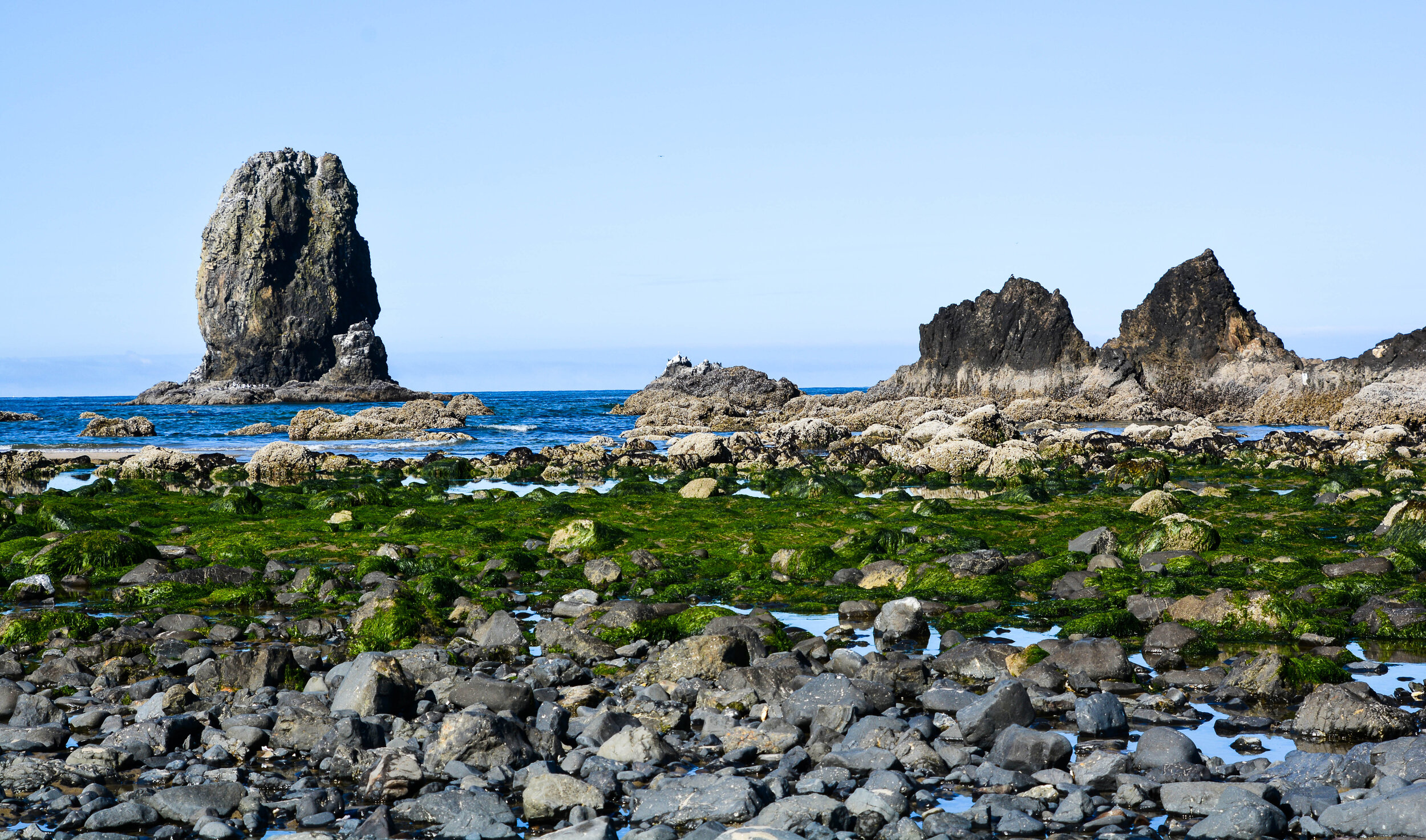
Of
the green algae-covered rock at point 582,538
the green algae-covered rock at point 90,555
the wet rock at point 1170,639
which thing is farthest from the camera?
the green algae-covered rock at point 582,538

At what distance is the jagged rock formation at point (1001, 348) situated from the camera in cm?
6694

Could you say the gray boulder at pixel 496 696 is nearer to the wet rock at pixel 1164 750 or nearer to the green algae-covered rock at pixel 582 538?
the wet rock at pixel 1164 750

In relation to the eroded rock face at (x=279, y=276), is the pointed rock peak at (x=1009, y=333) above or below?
below

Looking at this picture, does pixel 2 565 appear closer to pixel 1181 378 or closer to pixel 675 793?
pixel 675 793

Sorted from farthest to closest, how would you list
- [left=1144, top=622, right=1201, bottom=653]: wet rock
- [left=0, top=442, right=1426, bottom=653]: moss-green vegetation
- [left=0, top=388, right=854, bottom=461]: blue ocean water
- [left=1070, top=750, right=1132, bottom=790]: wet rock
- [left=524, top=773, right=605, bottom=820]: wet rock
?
1. [left=0, top=388, right=854, bottom=461]: blue ocean water
2. [left=0, top=442, right=1426, bottom=653]: moss-green vegetation
3. [left=1144, top=622, right=1201, bottom=653]: wet rock
4. [left=1070, top=750, right=1132, bottom=790]: wet rock
5. [left=524, top=773, right=605, bottom=820]: wet rock

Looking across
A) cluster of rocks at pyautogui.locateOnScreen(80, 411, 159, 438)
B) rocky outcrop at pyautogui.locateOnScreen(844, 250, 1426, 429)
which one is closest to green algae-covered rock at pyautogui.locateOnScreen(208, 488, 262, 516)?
cluster of rocks at pyautogui.locateOnScreen(80, 411, 159, 438)

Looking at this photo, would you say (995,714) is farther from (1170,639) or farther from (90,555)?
(90,555)

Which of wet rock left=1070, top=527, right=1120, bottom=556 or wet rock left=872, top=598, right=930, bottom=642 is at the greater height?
wet rock left=1070, top=527, right=1120, bottom=556

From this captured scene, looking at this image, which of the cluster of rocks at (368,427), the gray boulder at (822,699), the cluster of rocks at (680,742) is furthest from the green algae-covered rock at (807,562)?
the cluster of rocks at (368,427)

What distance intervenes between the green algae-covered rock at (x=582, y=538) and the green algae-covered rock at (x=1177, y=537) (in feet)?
21.5

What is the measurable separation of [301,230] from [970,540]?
11822cm

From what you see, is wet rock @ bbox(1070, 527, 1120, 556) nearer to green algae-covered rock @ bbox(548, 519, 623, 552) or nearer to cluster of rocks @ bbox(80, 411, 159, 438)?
green algae-covered rock @ bbox(548, 519, 623, 552)

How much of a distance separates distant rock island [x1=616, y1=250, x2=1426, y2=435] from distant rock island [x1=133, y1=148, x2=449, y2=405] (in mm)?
47248

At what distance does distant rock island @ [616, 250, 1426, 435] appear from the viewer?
5103cm
